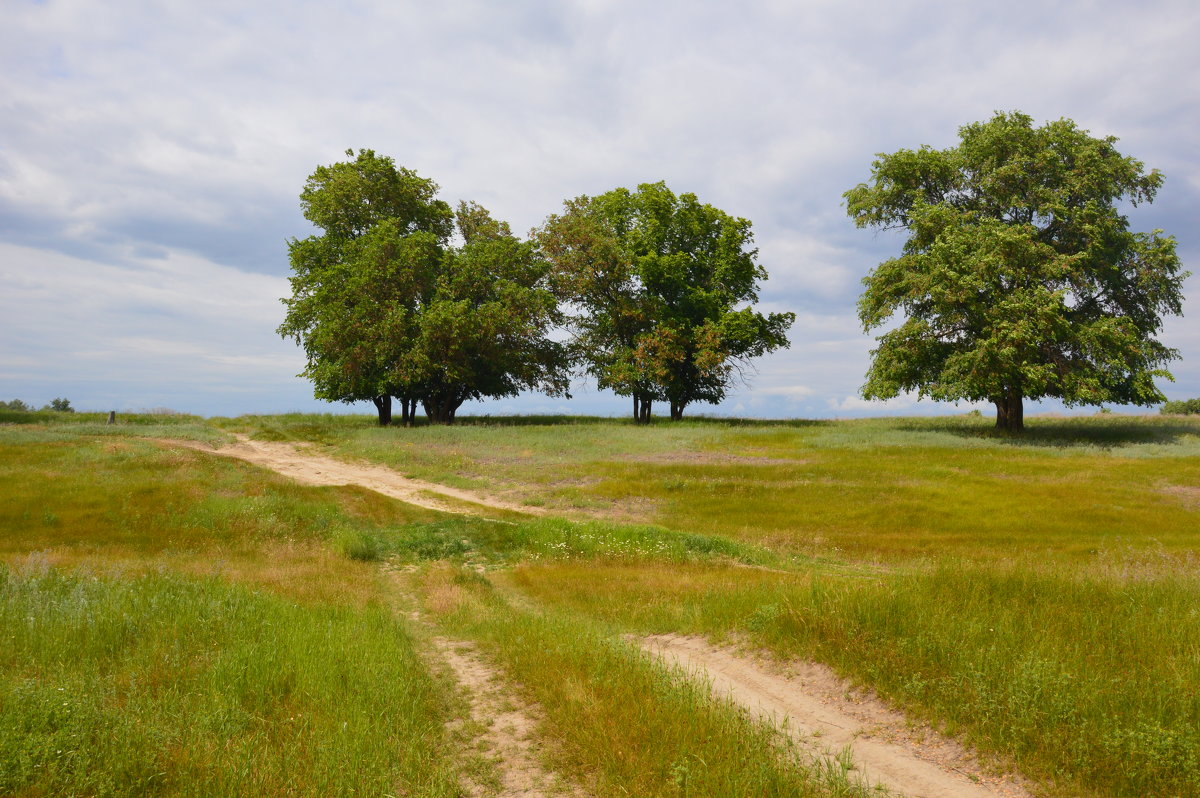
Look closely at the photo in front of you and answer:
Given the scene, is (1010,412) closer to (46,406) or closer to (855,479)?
(855,479)

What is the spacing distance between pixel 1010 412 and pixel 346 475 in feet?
157

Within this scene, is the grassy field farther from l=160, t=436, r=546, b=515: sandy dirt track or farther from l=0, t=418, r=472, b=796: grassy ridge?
l=160, t=436, r=546, b=515: sandy dirt track

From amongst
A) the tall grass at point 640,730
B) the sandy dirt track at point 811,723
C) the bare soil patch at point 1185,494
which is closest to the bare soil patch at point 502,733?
the sandy dirt track at point 811,723

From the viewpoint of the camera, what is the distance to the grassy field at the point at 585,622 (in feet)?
19.0

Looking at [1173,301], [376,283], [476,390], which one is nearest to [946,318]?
[1173,301]

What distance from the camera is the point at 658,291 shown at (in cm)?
5862

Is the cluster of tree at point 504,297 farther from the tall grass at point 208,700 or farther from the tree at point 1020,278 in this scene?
the tall grass at point 208,700

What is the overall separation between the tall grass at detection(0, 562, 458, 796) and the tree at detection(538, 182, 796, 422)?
146ft

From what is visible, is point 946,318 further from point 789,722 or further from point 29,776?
point 29,776

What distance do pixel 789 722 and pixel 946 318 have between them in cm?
4291

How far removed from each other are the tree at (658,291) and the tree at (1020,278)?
12.5 meters

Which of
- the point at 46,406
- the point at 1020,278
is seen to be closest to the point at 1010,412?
the point at 1020,278

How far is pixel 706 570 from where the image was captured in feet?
52.9

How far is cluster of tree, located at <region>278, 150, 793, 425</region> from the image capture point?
5012 cm
